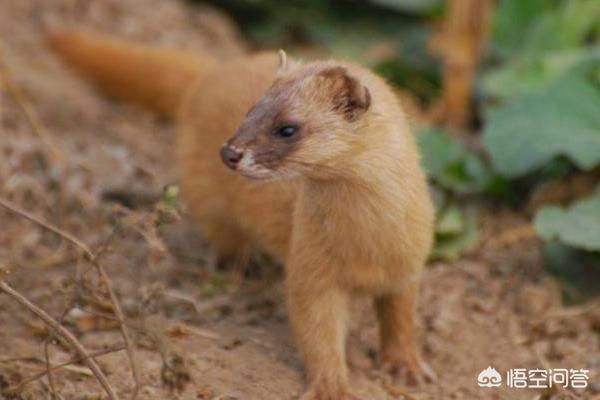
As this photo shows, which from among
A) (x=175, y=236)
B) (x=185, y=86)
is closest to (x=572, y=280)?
(x=175, y=236)

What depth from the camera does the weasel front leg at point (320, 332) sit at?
3.90 m

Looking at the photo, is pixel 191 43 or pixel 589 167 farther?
pixel 191 43

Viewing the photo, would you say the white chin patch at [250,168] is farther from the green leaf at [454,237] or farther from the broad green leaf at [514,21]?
the broad green leaf at [514,21]

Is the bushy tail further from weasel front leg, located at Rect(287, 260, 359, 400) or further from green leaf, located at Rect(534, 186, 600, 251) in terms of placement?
weasel front leg, located at Rect(287, 260, 359, 400)

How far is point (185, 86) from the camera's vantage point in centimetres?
591

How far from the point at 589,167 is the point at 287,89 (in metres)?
1.91

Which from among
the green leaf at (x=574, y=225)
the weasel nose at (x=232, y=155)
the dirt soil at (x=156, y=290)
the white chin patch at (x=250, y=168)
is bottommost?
the dirt soil at (x=156, y=290)

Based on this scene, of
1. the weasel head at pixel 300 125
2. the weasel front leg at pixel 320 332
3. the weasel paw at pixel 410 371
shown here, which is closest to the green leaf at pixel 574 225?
the weasel paw at pixel 410 371

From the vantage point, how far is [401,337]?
4.20m

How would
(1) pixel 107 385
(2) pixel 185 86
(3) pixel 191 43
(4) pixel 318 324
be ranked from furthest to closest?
(3) pixel 191 43 < (2) pixel 185 86 < (4) pixel 318 324 < (1) pixel 107 385

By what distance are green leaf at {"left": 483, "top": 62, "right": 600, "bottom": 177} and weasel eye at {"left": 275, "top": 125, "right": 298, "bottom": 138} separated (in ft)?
6.25

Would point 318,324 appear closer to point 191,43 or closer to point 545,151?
point 545,151

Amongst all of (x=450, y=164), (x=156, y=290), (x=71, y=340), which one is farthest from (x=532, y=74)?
(x=71, y=340)

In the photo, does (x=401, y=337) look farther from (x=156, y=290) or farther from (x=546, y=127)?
(x=546, y=127)
